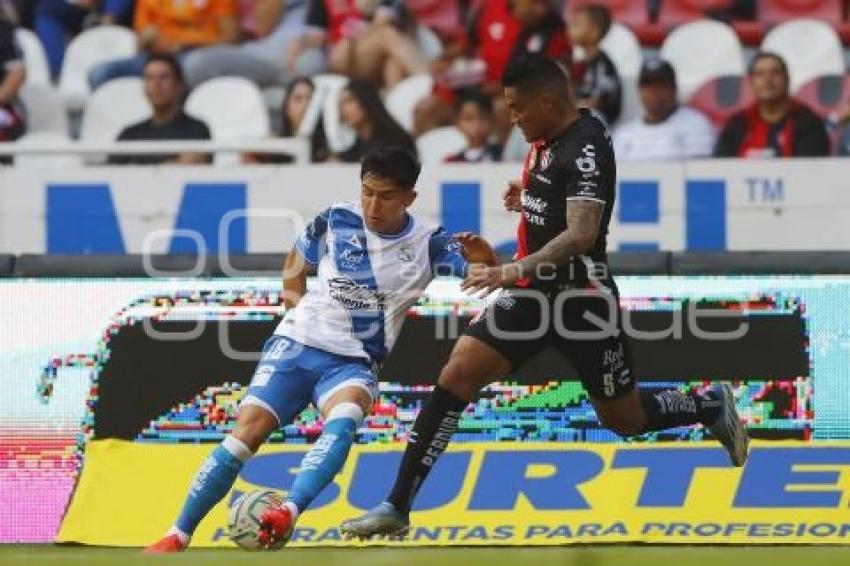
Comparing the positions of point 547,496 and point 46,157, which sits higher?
point 46,157

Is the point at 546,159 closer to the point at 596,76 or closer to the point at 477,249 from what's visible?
the point at 477,249

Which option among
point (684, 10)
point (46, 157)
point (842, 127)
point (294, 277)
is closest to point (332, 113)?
point (46, 157)

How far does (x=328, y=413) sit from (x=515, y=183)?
1.32m

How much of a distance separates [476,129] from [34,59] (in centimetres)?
403

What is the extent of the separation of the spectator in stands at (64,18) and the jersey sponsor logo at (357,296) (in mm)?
7786

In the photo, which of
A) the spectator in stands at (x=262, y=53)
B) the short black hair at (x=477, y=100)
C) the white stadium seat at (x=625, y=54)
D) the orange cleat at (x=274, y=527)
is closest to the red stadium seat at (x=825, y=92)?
the white stadium seat at (x=625, y=54)

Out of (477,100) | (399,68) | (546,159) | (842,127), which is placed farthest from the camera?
(399,68)

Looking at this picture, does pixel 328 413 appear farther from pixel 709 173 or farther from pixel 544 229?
pixel 709 173

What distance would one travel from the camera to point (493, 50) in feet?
45.7

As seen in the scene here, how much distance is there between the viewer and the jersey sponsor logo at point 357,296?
7.75m

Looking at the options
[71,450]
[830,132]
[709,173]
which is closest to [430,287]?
[71,450]

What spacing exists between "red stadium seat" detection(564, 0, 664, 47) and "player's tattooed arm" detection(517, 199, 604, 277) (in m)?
7.10

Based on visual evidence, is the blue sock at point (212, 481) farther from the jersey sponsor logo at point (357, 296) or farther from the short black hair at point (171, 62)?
the short black hair at point (171, 62)

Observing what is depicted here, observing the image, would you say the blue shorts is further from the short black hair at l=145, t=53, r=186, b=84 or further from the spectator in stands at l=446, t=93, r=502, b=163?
the short black hair at l=145, t=53, r=186, b=84
